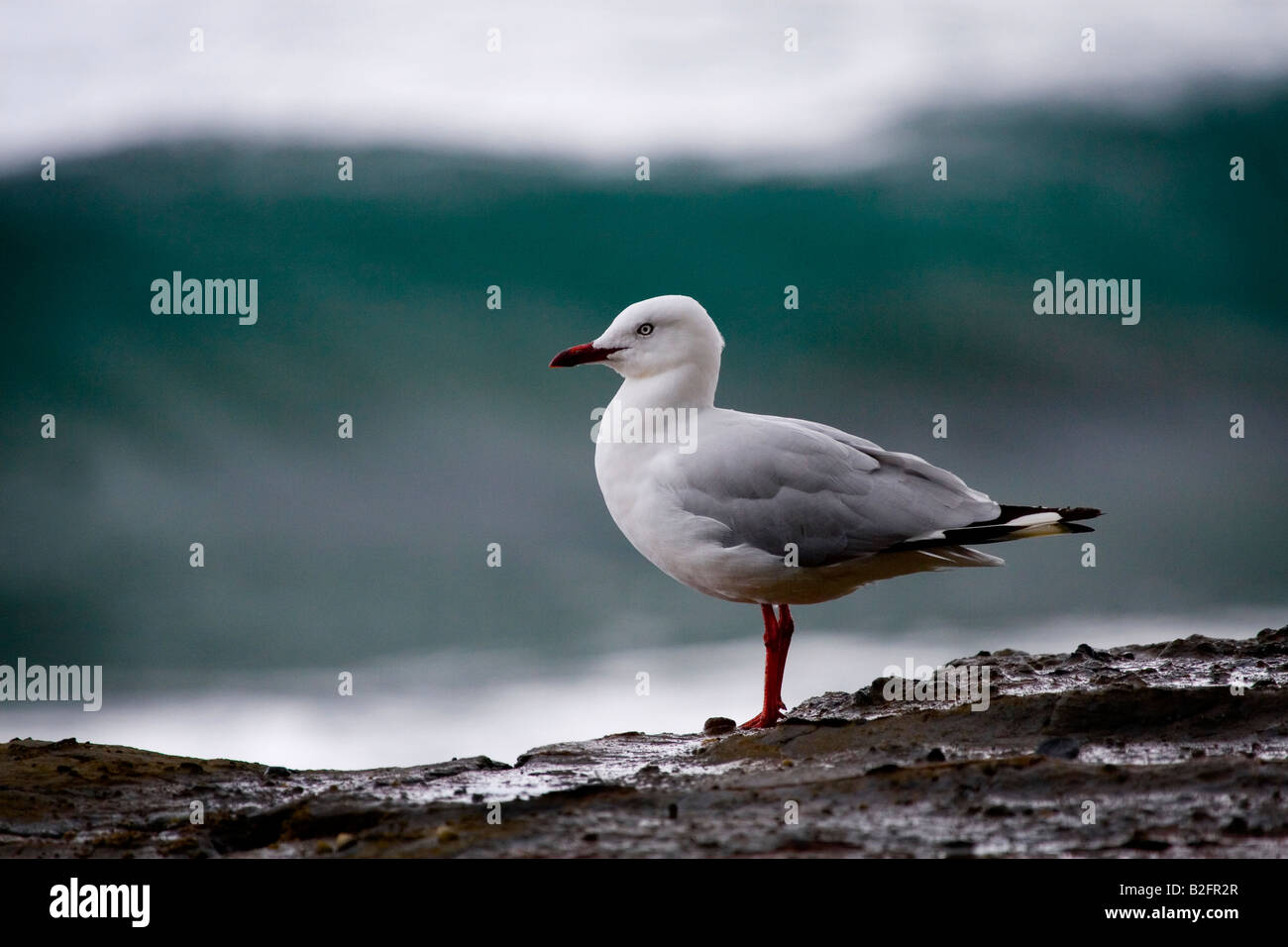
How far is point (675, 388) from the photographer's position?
7.79 meters

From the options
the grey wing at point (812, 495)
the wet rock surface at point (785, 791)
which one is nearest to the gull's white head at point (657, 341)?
the grey wing at point (812, 495)

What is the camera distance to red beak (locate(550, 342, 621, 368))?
786 centimetres

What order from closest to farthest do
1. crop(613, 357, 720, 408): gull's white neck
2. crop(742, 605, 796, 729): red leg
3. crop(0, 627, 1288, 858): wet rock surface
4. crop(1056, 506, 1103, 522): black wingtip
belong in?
1. crop(0, 627, 1288, 858): wet rock surface
2. crop(1056, 506, 1103, 522): black wingtip
3. crop(742, 605, 796, 729): red leg
4. crop(613, 357, 720, 408): gull's white neck

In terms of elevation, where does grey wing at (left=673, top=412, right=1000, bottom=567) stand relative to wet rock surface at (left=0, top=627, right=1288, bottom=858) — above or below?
above

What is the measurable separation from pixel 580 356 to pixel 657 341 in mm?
484

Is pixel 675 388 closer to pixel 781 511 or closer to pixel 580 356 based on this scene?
pixel 580 356

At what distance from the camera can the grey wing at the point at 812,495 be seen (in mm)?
6973

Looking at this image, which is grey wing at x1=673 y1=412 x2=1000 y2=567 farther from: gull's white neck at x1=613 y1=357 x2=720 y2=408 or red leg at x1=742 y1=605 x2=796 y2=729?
red leg at x1=742 y1=605 x2=796 y2=729

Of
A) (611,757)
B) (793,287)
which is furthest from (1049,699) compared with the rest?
(793,287)

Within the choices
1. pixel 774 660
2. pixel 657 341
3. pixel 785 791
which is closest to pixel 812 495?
pixel 774 660

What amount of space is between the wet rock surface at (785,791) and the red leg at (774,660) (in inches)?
10.7

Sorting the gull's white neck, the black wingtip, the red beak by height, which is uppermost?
the red beak

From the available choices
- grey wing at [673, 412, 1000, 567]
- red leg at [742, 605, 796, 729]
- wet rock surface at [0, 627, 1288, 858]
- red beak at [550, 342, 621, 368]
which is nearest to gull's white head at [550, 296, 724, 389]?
red beak at [550, 342, 621, 368]
